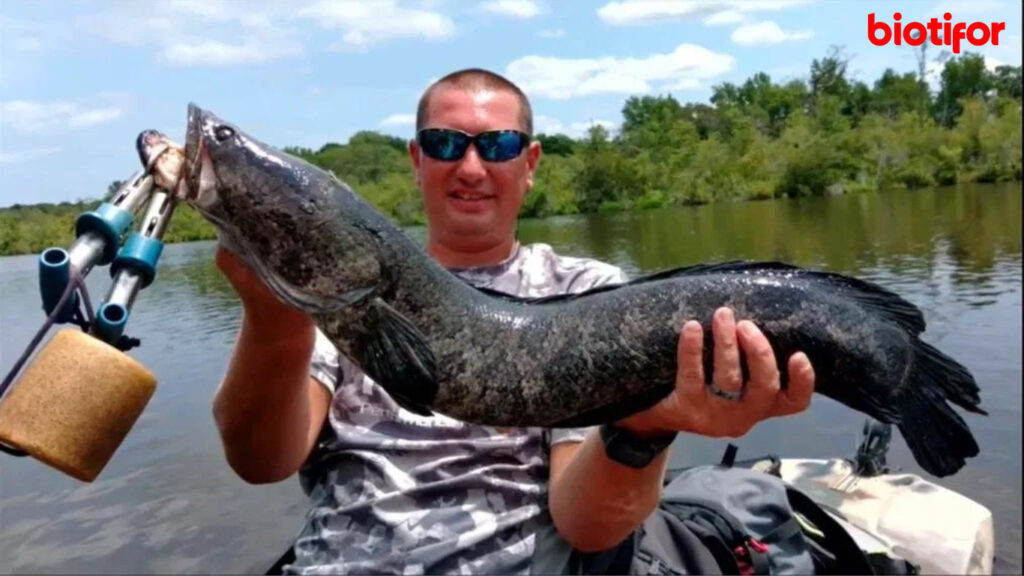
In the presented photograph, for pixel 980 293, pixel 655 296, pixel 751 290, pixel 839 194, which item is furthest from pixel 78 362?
pixel 839 194

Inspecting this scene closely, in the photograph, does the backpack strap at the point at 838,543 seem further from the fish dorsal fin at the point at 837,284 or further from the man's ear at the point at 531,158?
the man's ear at the point at 531,158

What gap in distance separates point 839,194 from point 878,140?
30.6 ft

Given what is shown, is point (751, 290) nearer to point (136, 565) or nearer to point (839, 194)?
point (136, 565)

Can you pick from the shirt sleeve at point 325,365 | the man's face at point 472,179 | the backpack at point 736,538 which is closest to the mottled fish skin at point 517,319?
the backpack at point 736,538

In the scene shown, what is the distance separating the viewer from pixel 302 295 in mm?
2453

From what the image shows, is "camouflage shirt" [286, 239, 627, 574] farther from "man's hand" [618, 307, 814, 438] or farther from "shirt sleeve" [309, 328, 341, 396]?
"man's hand" [618, 307, 814, 438]

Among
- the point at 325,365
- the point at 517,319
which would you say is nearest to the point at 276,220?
the point at 517,319

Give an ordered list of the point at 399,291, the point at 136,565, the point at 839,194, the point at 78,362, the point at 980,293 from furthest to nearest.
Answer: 1. the point at 839,194
2. the point at 980,293
3. the point at 136,565
4. the point at 399,291
5. the point at 78,362

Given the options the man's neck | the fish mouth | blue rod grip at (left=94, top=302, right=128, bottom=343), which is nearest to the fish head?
the fish mouth

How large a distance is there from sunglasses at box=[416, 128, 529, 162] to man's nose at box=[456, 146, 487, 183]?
2 centimetres

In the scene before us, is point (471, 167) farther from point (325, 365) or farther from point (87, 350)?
point (87, 350)

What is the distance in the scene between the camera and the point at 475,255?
388cm

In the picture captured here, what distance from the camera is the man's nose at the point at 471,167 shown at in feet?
12.2

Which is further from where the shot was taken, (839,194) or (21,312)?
(839,194)
